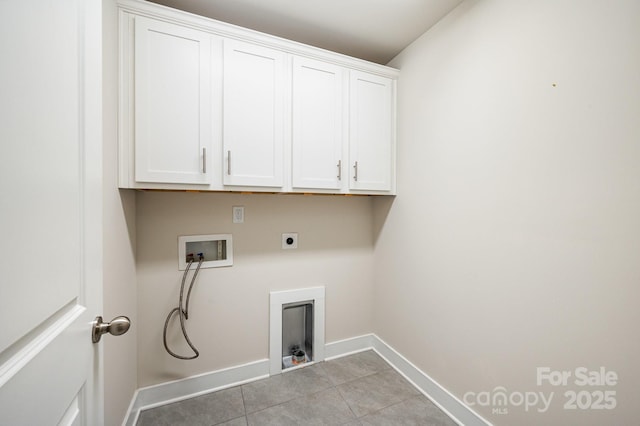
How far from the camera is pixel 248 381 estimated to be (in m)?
1.86

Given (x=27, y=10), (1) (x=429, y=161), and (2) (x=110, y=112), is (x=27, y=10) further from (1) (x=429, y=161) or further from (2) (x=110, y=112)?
→ (1) (x=429, y=161)

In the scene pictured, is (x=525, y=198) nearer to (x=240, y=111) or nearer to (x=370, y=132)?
(x=370, y=132)

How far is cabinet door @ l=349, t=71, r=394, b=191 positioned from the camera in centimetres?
186

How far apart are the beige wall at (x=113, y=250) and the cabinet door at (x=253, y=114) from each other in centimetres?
53

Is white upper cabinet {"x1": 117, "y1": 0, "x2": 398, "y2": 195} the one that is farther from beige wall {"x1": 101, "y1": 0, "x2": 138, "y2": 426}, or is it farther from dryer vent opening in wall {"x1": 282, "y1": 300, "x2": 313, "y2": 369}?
dryer vent opening in wall {"x1": 282, "y1": 300, "x2": 313, "y2": 369}

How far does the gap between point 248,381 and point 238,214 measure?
126 cm

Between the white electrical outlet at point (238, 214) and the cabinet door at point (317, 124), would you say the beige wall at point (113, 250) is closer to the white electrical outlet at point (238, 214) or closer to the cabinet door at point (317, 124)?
the white electrical outlet at point (238, 214)

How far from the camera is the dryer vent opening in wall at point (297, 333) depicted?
81.6 inches

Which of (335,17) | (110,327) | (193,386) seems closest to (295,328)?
(193,386)

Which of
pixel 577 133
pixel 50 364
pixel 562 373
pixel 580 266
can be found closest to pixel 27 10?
pixel 50 364

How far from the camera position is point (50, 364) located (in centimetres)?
47

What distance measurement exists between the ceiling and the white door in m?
1.13

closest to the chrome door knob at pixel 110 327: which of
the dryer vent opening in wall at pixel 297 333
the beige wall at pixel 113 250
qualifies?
the beige wall at pixel 113 250

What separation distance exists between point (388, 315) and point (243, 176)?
166cm
